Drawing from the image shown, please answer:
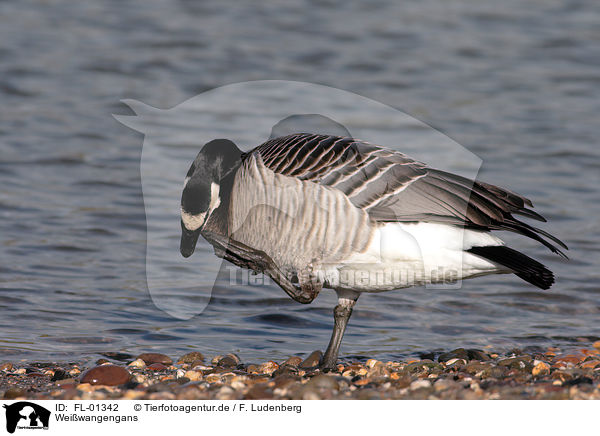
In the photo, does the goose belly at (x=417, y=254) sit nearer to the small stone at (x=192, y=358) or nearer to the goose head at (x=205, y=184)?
the goose head at (x=205, y=184)

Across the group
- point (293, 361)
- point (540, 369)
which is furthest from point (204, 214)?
point (540, 369)

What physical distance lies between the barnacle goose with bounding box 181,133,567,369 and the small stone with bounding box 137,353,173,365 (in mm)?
941

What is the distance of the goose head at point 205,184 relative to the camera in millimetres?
5809

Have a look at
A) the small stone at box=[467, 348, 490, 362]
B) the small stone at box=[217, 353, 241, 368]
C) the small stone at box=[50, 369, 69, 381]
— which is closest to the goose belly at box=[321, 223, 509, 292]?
the small stone at box=[467, 348, 490, 362]

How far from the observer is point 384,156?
18.8ft

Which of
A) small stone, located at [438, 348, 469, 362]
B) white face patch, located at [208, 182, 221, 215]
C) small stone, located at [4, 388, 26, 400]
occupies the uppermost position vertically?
white face patch, located at [208, 182, 221, 215]

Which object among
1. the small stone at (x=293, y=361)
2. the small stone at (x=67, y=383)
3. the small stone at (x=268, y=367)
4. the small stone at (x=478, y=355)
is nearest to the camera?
the small stone at (x=67, y=383)

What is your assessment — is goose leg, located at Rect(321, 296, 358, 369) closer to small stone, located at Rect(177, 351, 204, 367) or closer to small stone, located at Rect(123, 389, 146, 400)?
small stone, located at Rect(177, 351, 204, 367)

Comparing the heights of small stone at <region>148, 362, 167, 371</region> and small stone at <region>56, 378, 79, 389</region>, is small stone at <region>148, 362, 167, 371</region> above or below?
above

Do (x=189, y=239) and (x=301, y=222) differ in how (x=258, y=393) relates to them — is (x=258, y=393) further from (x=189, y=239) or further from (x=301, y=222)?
(x=189, y=239)

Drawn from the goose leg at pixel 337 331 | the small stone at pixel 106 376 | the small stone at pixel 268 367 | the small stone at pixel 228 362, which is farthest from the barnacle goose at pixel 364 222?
the small stone at pixel 106 376

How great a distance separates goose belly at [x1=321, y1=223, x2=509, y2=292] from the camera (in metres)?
5.40

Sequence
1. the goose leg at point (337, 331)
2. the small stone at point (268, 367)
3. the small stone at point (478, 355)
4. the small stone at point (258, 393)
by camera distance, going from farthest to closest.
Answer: the small stone at point (478, 355)
the goose leg at point (337, 331)
the small stone at point (268, 367)
the small stone at point (258, 393)
